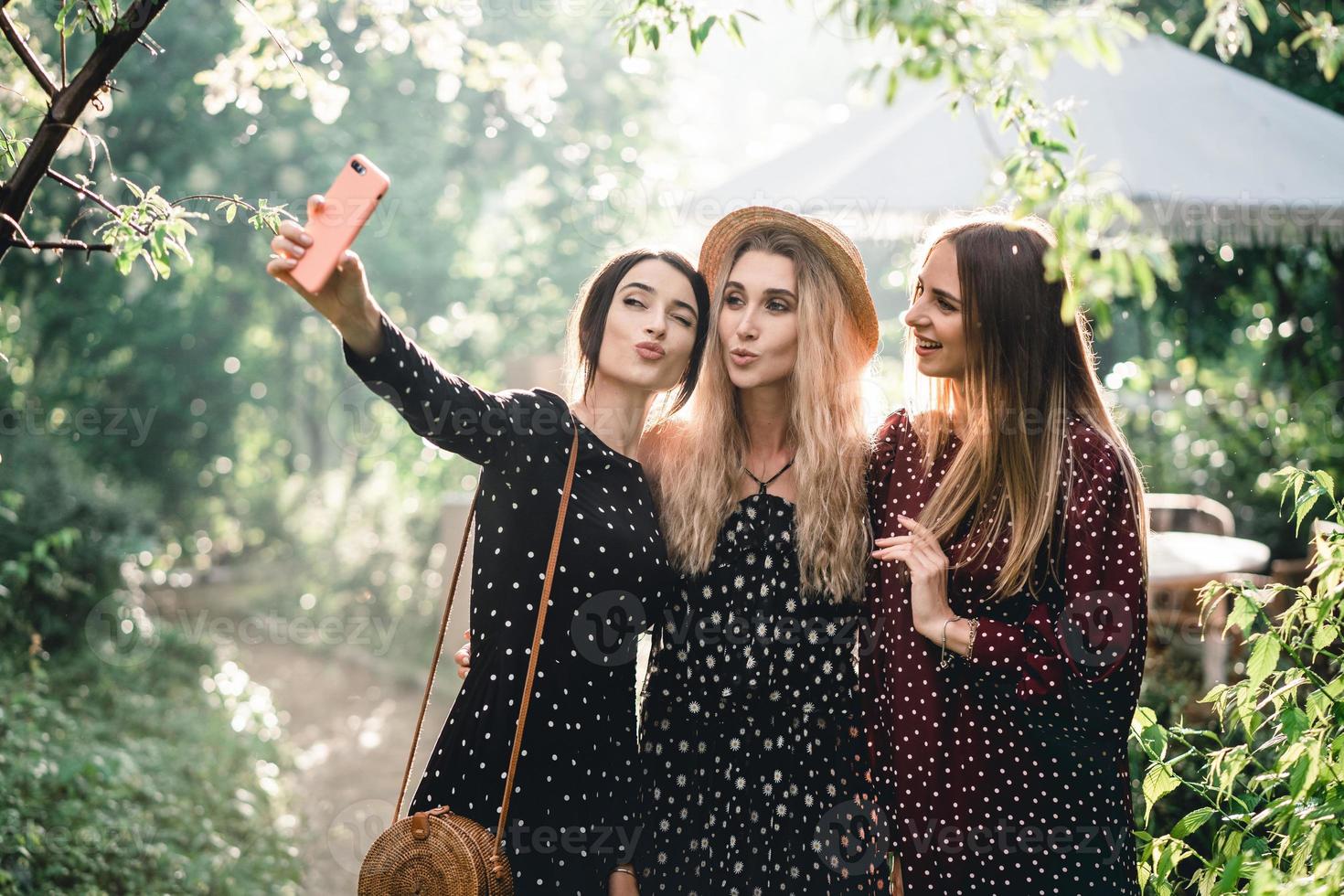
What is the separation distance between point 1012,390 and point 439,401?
1216 mm

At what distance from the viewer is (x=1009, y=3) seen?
1.61 meters

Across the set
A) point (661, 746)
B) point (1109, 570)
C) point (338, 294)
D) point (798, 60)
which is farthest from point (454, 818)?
point (798, 60)

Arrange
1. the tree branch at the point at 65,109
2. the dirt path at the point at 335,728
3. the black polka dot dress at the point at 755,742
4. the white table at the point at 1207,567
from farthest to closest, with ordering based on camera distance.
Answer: the dirt path at the point at 335,728 → the white table at the point at 1207,567 → the black polka dot dress at the point at 755,742 → the tree branch at the point at 65,109

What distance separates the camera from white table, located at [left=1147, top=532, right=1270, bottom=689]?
16.6 ft

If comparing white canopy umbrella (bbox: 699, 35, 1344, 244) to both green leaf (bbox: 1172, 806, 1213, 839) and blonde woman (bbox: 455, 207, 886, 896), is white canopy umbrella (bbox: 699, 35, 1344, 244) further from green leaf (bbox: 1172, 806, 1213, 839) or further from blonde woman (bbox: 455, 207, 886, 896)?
green leaf (bbox: 1172, 806, 1213, 839)

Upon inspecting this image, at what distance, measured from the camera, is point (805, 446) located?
108 inches

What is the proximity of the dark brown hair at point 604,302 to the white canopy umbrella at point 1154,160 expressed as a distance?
2724 millimetres

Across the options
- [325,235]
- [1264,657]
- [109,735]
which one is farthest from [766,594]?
[109,735]

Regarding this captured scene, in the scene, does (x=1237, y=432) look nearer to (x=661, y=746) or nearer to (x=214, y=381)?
(x=661, y=746)

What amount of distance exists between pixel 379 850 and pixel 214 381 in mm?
10520

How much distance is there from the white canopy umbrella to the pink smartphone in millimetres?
3812

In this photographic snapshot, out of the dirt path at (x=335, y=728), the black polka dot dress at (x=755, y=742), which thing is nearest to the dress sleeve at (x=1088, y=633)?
the black polka dot dress at (x=755, y=742)

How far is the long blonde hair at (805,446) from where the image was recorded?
8.70ft

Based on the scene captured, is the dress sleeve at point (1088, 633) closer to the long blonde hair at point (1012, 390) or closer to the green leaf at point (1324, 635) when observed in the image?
the long blonde hair at point (1012, 390)
